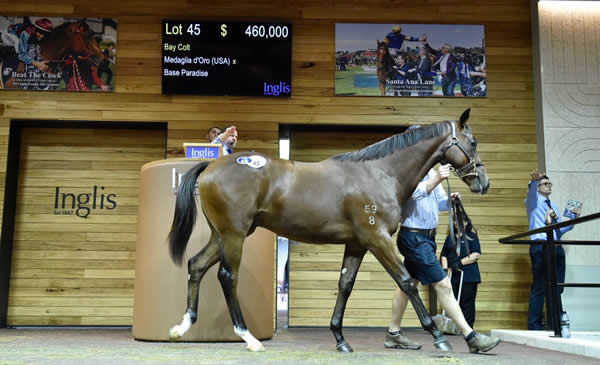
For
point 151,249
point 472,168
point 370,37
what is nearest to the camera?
point 472,168

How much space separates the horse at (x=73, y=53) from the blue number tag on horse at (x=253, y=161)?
12.5 ft

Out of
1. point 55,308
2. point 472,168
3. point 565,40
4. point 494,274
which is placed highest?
point 565,40

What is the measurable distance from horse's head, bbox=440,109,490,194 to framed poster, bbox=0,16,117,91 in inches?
174

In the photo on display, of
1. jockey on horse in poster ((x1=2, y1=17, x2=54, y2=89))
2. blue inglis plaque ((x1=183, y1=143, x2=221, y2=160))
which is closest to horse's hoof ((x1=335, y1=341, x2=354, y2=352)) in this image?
blue inglis plaque ((x1=183, y1=143, x2=221, y2=160))

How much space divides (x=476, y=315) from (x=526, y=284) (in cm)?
70

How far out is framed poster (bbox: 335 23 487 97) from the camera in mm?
6902

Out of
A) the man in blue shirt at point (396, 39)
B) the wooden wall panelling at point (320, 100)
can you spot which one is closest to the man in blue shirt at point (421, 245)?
the wooden wall panelling at point (320, 100)

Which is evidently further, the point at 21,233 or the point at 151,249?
the point at 21,233

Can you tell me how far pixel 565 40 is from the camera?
693cm

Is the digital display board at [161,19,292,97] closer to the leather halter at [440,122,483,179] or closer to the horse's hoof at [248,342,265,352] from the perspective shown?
the leather halter at [440,122,483,179]

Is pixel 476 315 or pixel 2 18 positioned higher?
pixel 2 18

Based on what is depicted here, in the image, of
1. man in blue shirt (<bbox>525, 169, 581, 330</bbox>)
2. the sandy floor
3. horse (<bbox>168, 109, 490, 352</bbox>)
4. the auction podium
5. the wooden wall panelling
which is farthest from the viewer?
the wooden wall panelling

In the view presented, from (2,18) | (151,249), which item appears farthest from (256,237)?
(2,18)

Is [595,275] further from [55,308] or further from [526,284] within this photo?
[55,308]
